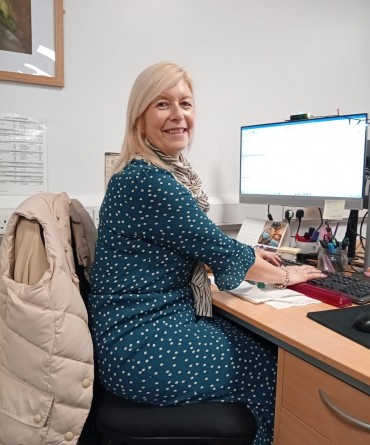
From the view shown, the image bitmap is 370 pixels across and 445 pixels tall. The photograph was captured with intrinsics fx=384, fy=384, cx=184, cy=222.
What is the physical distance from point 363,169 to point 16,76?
125cm

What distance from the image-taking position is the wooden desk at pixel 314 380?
685 millimetres

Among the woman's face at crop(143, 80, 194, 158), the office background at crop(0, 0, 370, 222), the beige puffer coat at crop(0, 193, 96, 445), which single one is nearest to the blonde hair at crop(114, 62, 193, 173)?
the woman's face at crop(143, 80, 194, 158)

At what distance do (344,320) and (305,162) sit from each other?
2.48 ft

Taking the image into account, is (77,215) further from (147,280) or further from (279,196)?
(279,196)

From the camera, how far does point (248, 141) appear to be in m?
1.66

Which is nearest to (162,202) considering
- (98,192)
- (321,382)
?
(321,382)

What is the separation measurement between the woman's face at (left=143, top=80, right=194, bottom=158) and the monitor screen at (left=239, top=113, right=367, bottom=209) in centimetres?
51

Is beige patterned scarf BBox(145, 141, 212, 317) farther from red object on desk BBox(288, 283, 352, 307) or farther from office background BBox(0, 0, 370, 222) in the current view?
office background BBox(0, 0, 370, 222)

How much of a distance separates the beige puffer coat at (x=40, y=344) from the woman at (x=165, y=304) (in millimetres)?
101

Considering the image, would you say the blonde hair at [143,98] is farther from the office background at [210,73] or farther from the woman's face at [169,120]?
the office background at [210,73]

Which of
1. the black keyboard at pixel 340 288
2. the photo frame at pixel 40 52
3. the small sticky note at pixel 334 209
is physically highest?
the photo frame at pixel 40 52

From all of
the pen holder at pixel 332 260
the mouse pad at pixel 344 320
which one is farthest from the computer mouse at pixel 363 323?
the pen holder at pixel 332 260

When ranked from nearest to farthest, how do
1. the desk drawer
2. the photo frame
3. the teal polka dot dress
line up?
the desk drawer
the teal polka dot dress
the photo frame

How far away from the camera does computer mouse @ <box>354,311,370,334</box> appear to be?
802 millimetres
